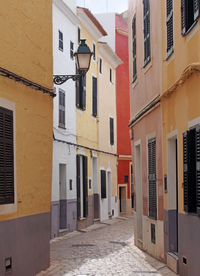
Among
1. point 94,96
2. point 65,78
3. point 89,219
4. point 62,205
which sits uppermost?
point 94,96

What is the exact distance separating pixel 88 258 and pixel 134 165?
3756mm

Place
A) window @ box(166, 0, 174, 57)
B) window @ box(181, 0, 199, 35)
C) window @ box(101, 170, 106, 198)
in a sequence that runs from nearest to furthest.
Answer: window @ box(181, 0, 199, 35), window @ box(166, 0, 174, 57), window @ box(101, 170, 106, 198)

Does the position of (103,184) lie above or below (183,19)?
below

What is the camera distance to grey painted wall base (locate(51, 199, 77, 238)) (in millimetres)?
18219

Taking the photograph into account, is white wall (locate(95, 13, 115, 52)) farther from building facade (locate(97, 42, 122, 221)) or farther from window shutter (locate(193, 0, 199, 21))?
window shutter (locate(193, 0, 199, 21))

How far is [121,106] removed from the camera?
3388cm

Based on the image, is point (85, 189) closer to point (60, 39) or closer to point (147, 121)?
point (60, 39)

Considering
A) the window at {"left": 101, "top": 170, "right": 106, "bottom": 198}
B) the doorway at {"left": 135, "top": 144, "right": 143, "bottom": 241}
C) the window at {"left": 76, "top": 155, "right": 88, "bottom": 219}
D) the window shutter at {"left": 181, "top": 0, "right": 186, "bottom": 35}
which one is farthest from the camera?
the window at {"left": 101, "top": 170, "right": 106, "bottom": 198}

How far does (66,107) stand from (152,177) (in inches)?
309

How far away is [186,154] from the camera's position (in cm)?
924

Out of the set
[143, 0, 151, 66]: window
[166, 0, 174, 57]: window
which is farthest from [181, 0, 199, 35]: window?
[143, 0, 151, 66]: window

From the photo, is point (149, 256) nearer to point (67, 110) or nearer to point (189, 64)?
point (189, 64)

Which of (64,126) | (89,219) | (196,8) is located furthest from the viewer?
(89,219)

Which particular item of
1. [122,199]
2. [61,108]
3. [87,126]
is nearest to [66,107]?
[61,108]
